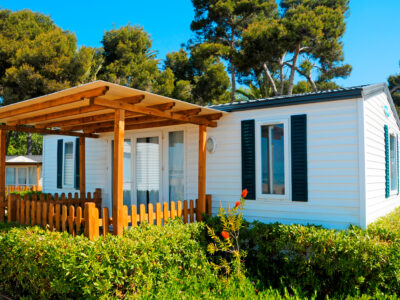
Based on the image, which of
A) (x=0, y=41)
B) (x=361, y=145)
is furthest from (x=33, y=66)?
(x=361, y=145)

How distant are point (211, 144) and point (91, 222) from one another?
329 cm

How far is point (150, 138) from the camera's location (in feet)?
27.1

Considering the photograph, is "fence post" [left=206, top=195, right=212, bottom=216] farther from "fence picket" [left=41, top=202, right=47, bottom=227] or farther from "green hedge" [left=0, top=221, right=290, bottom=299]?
"fence picket" [left=41, top=202, right=47, bottom=227]

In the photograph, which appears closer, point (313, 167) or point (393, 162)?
point (313, 167)

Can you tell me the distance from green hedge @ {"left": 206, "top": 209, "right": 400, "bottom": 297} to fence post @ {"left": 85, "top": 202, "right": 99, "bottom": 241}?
2.04m

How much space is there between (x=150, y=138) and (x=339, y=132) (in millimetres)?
4297

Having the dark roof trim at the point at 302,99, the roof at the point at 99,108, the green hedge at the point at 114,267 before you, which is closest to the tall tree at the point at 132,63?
the roof at the point at 99,108

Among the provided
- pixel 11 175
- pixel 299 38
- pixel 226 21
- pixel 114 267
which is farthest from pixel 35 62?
pixel 114 267

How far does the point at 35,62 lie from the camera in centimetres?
1972

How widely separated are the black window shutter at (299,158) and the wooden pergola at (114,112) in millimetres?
1565

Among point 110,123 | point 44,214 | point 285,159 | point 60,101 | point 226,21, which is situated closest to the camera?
point 60,101

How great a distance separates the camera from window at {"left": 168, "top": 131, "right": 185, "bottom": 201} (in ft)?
25.3

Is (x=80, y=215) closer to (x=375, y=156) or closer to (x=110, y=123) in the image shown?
(x=110, y=123)

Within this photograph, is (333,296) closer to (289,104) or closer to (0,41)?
(289,104)
